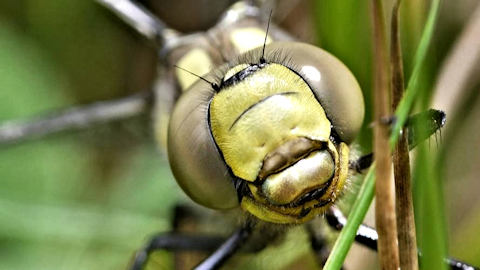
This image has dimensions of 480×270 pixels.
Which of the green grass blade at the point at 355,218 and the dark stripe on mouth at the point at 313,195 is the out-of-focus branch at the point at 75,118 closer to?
the dark stripe on mouth at the point at 313,195

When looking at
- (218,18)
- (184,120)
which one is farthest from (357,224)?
(218,18)

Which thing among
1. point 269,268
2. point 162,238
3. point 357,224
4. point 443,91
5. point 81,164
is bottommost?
point 357,224

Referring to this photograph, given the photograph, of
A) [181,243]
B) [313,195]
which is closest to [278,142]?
[313,195]

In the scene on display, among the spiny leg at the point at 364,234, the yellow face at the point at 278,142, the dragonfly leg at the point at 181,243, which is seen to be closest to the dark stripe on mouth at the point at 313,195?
the yellow face at the point at 278,142

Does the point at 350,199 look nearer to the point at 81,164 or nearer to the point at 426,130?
the point at 426,130

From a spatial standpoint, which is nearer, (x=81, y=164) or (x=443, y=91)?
(x=443, y=91)

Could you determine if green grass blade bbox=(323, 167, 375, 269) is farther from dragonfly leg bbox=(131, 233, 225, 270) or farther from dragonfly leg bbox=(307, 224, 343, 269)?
dragonfly leg bbox=(131, 233, 225, 270)

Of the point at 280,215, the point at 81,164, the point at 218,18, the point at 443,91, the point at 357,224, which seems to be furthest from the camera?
the point at 81,164
